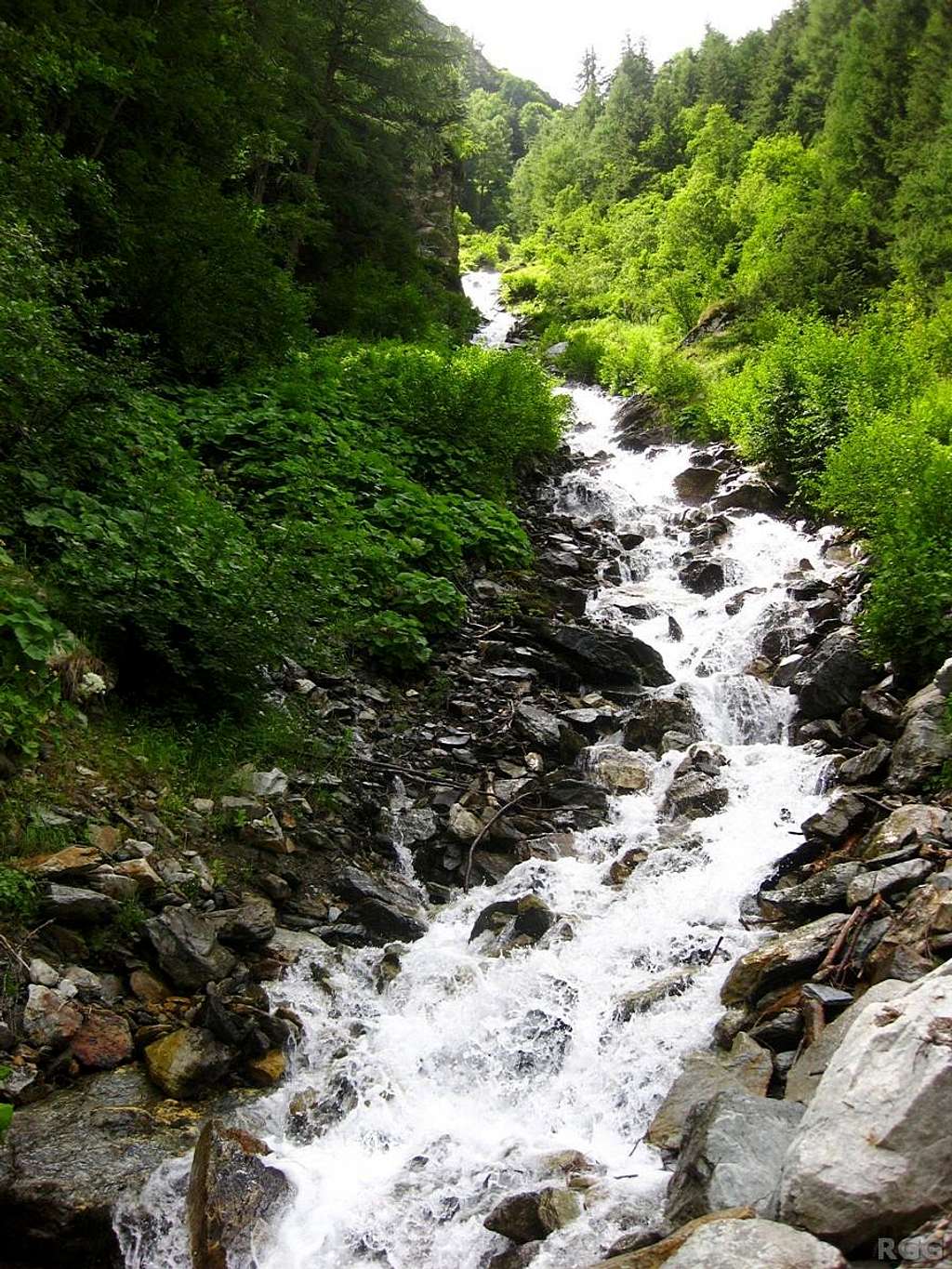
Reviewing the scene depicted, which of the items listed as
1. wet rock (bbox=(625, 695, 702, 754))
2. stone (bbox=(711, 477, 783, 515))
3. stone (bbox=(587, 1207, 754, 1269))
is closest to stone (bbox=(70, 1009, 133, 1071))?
stone (bbox=(587, 1207, 754, 1269))

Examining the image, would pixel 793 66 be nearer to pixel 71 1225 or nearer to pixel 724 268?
pixel 724 268

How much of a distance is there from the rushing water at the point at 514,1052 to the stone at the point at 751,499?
876 centimetres

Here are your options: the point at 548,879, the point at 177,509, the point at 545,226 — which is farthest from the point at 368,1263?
the point at 545,226

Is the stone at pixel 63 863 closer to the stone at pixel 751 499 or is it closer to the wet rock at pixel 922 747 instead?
the wet rock at pixel 922 747

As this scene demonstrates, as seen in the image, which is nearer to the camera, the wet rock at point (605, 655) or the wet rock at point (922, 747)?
the wet rock at point (922, 747)

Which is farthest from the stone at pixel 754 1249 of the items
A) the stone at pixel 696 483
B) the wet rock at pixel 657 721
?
the stone at pixel 696 483

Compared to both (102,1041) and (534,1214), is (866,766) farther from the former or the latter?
(102,1041)

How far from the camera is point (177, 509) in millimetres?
6957

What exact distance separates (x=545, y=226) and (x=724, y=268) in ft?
90.6

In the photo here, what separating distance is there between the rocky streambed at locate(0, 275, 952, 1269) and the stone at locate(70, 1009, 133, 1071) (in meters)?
0.01

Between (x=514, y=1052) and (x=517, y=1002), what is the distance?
38 cm

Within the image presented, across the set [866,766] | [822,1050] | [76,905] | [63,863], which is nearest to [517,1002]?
[822,1050]

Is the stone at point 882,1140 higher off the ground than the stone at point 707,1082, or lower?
higher

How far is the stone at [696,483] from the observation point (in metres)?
17.7
